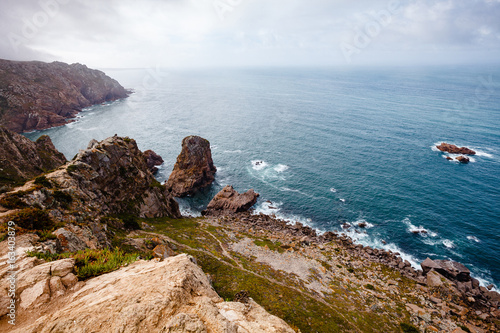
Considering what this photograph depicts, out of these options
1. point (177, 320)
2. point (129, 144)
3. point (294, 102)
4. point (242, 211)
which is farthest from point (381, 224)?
point (294, 102)

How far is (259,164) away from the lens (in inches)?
3671

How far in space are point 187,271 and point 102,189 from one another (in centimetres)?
3802

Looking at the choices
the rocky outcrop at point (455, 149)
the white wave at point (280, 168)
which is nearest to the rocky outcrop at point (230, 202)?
the white wave at point (280, 168)

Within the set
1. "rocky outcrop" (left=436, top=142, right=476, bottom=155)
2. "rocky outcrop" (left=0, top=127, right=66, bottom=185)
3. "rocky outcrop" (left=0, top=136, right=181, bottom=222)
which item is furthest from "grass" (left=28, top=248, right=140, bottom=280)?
"rocky outcrop" (left=436, top=142, right=476, bottom=155)

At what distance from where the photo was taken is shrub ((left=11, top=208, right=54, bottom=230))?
63.1 feet

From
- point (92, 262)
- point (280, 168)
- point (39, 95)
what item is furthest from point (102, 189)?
point (39, 95)

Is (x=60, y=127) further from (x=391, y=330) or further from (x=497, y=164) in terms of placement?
(x=497, y=164)

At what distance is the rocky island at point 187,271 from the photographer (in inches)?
424

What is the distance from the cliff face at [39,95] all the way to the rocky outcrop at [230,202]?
133 metres

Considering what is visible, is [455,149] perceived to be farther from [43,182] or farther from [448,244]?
[43,182]

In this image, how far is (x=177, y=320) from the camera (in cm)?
972

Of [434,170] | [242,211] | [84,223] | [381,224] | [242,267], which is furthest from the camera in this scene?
[434,170]

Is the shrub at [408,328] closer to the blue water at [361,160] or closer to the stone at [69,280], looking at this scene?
the blue water at [361,160]

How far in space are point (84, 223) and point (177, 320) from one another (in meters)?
25.3
